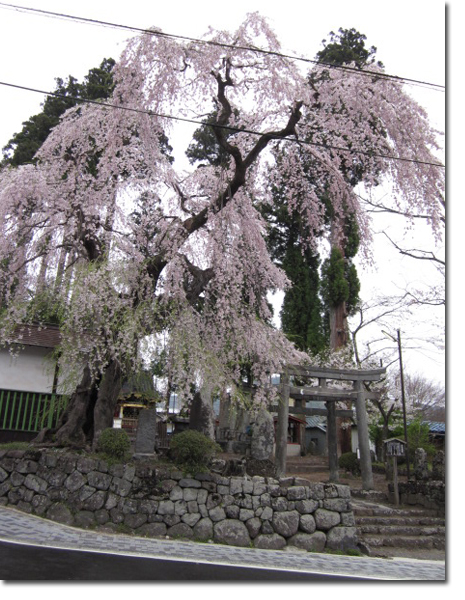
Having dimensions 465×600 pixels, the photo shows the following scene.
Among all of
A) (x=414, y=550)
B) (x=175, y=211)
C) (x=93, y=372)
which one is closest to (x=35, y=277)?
(x=93, y=372)

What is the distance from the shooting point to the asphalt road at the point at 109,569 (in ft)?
16.2

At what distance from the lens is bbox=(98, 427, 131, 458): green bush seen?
7324 mm

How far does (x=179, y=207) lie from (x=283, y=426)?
4.67 meters

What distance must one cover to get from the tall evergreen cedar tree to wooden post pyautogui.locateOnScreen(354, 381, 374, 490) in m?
2.03

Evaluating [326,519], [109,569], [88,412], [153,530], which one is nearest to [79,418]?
[88,412]

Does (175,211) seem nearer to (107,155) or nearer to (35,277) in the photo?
(107,155)

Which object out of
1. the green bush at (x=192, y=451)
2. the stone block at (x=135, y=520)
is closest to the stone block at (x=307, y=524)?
the green bush at (x=192, y=451)

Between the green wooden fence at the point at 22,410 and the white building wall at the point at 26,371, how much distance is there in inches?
5.7

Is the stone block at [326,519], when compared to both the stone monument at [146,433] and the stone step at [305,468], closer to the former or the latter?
the stone monument at [146,433]

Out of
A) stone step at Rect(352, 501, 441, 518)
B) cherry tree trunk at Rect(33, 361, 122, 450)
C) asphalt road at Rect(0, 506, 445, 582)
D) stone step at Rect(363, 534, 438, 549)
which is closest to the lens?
asphalt road at Rect(0, 506, 445, 582)

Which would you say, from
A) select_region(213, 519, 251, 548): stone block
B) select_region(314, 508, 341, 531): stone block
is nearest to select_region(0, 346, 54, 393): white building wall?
select_region(213, 519, 251, 548): stone block

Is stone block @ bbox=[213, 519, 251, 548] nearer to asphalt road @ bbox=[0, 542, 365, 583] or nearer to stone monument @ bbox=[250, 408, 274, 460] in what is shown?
asphalt road @ bbox=[0, 542, 365, 583]

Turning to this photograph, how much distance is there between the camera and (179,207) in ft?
31.3

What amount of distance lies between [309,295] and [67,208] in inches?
392
